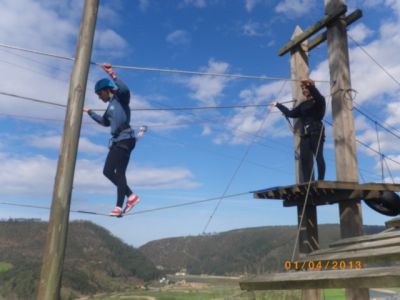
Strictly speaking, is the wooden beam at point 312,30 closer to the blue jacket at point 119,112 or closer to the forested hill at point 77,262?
the blue jacket at point 119,112

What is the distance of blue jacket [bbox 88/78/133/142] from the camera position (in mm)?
5012

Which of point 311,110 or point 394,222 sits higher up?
point 311,110

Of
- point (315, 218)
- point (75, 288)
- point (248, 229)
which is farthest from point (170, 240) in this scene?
point (315, 218)

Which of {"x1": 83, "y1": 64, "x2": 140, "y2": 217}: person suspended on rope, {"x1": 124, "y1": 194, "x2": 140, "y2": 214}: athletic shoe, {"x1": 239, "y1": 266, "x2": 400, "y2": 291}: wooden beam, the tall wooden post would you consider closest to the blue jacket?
{"x1": 83, "y1": 64, "x2": 140, "y2": 217}: person suspended on rope

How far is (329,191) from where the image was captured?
231 inches

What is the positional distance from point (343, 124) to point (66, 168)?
13.5 ft

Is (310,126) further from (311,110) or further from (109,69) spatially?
(109,69)

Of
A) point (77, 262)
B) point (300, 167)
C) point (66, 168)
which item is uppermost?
point (300, 167)

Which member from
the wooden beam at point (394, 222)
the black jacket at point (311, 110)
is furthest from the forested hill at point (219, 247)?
the wooden beam at point (394, 222)

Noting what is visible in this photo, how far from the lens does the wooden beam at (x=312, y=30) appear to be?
20.5ft

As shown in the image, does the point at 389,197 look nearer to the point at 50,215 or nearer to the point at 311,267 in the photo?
the point at 311,267

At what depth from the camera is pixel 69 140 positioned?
3643mm

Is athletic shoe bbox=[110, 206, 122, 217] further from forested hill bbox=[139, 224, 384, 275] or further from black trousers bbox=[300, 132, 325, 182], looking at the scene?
forested hill bbox=[139, 224, 384, 275]
